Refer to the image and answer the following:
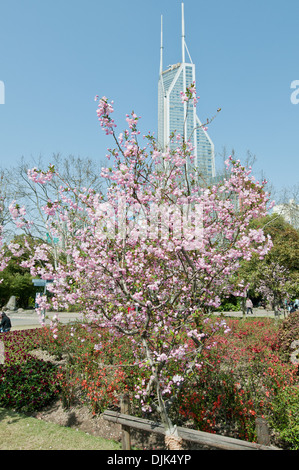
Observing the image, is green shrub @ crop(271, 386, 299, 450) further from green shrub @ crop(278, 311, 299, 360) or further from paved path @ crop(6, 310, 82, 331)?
paved path @ crop(6, 310, 82, 331)

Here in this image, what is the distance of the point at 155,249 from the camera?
4430 millimetres

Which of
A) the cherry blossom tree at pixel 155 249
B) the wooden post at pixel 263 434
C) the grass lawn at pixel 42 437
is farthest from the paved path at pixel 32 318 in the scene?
the wooden post at pixel 263 434

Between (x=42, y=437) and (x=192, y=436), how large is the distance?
3.13m

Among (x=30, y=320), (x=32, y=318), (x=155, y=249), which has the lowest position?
(x=32, y=318)

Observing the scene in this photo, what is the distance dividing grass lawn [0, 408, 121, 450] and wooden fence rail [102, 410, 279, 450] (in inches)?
34.6

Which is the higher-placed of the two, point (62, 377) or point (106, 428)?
point (62, 377)

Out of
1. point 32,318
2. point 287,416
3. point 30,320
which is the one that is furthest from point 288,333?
point 32,318

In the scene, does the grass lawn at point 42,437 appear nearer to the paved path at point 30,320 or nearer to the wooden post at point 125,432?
the wooden post at point 125,432

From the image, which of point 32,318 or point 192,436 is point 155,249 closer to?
point 192,436
